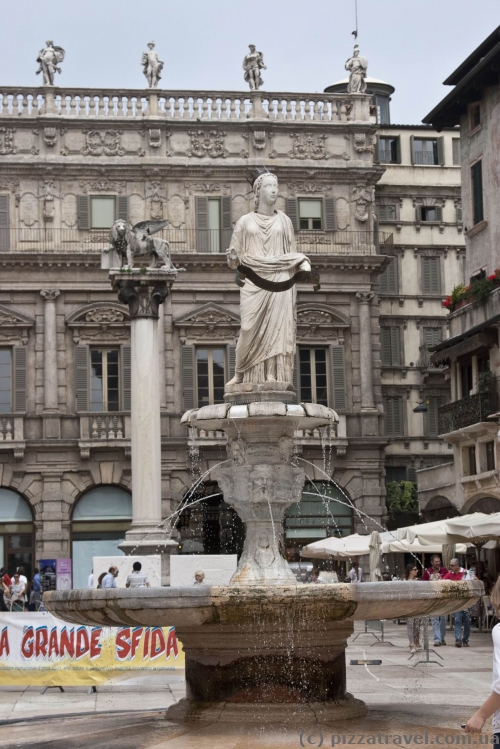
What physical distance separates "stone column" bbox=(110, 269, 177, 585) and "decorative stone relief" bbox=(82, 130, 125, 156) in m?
15.1

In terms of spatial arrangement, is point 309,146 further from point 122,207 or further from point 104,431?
point 104,431

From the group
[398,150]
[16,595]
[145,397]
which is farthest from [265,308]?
[398,150]

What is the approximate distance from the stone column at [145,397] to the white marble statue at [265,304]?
49.1ft

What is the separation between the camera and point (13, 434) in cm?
4219

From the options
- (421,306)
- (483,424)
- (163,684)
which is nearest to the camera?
(163,684)

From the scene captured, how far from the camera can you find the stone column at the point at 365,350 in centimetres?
4466

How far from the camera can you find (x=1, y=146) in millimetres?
43625

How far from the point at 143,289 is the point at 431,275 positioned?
921 inches

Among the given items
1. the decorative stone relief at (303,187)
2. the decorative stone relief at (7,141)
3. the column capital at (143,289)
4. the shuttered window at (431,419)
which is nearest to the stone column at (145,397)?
the column capital at (143,289)

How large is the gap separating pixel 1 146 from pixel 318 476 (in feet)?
49.8

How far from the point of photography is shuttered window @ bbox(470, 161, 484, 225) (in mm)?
38531

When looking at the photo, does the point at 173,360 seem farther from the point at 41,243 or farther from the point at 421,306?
the point at 421,306

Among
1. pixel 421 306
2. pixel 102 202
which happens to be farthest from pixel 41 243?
pixel 421 306

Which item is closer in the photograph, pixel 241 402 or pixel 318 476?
pixel 241 402
